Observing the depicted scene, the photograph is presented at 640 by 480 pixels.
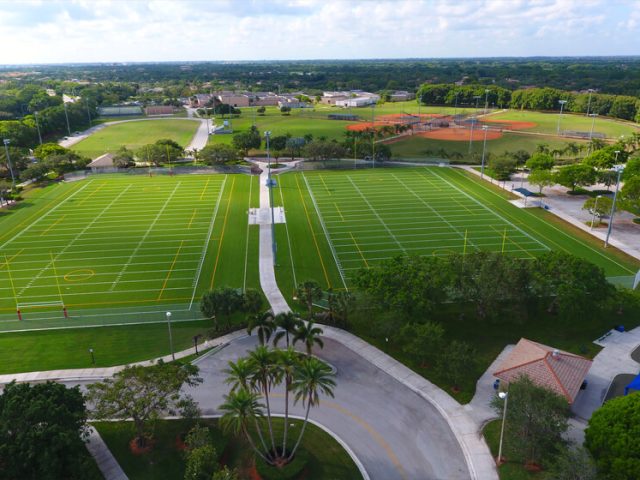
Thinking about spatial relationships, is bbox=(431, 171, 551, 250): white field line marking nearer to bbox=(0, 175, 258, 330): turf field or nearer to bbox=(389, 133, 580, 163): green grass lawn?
bbox=(389, 133, 580, 163): green grass lawn

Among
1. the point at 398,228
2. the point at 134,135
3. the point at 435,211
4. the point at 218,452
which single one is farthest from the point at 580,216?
the point at 134,135

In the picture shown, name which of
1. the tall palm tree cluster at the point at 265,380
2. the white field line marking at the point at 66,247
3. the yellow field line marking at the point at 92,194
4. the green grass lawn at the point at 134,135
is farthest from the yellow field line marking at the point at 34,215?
the tall palm tree cluster at the point at 265,380

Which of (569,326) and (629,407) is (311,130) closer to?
(569,326)

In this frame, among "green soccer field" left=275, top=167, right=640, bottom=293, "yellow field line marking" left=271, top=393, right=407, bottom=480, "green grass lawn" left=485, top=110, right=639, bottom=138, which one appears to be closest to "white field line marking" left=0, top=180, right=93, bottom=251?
"green soccer field" left=275, top=167, right=640, bottom=293

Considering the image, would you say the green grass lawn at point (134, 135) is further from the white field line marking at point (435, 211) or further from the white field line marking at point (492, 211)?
the white field line marking at point (492, 211)

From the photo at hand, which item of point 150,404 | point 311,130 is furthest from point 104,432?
point 311,130
